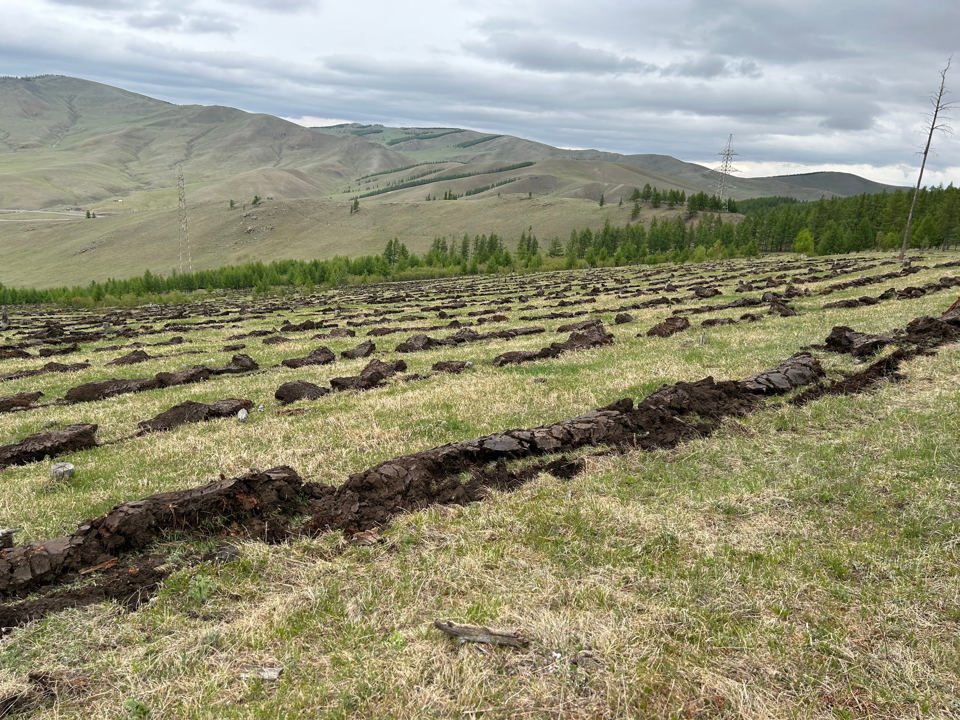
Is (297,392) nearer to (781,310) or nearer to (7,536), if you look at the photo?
(7,536)

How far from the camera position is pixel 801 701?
19.5 ft

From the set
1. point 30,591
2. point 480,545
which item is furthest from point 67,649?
point 480,545

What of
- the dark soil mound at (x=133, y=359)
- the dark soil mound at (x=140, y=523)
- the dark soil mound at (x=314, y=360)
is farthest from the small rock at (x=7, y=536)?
the dark soil mound at (x=133, y=359)

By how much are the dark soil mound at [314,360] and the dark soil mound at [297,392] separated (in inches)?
282

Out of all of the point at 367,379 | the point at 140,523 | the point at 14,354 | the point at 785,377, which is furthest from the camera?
the point at 14,354

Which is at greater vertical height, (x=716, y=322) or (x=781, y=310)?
(x=781, y=310)

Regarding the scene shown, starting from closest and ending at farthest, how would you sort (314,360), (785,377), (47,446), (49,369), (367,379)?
(47,446) < (785,377) < (367,379) < (314,360) < (49,369)

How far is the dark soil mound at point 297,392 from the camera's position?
20500 mm

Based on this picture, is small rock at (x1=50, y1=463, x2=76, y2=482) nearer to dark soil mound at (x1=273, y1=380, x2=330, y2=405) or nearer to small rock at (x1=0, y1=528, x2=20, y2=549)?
small rock at (x1=0, y1=528, x2=20, y2=549)

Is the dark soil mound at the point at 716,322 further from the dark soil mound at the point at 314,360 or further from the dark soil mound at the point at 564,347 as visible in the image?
the dark soil mound at the point at 314,360

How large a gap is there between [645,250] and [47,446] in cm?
14777

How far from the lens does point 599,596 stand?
25.4 feet

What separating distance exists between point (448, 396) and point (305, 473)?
6751 millimetres

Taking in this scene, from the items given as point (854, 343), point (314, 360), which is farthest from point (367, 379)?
point (854, 343)
